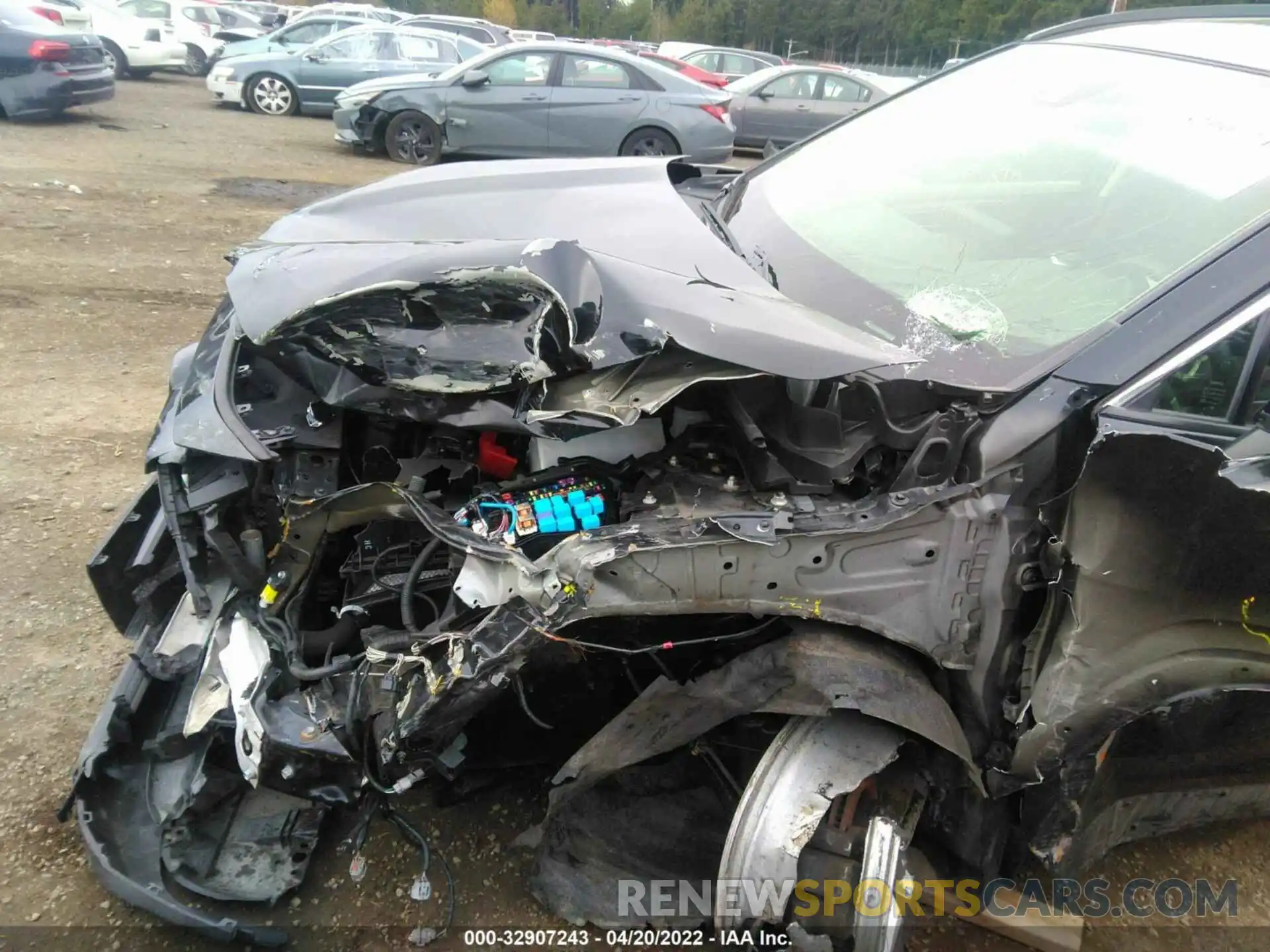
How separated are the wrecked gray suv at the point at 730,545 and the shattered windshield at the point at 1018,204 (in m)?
0.01

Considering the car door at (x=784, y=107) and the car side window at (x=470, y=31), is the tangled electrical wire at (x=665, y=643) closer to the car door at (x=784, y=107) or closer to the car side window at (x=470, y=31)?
the car door at (x=784, y=107)

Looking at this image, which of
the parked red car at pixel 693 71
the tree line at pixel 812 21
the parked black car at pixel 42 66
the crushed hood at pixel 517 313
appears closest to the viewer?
the crushed hood at pixel 517 313

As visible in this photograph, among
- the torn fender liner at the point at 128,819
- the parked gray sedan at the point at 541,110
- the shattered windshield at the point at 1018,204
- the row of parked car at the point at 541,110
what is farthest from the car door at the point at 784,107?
the torn fender liner at the point at 128,819

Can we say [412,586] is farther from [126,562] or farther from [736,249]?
[736,249]

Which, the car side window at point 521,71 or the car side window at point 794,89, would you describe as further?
the car side window at point 794,89

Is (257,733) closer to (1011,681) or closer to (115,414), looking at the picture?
(1011,681)

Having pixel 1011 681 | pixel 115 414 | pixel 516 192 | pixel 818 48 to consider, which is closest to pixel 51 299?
pixel 115 414

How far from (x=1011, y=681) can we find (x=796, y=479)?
2.01 ft

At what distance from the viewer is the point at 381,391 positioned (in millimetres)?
1898

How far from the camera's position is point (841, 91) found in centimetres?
1154

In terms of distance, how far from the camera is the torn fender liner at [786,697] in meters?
1.67

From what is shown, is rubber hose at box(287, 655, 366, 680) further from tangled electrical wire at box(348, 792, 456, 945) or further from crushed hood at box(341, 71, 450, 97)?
crushed hood at box(341, 71, 450, 97)

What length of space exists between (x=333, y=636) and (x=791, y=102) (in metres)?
11.2

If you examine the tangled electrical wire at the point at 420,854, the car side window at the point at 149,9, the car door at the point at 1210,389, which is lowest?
the tangled electrical wire at the point at 420,854
